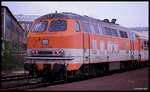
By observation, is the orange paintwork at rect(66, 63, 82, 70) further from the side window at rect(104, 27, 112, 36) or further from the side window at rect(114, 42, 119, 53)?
the side window at rect(114, 42, 119, 53)

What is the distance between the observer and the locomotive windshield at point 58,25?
1073cm

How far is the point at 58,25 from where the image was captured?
1084cm

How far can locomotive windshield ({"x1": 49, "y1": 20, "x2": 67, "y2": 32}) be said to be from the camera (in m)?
10.7

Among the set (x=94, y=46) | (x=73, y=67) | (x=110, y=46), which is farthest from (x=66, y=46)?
(x=110, y=46)

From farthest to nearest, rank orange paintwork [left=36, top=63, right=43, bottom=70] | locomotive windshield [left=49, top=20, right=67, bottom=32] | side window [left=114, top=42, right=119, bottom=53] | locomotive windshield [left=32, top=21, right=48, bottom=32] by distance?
side window [left=114, top=42, right=119, bottom=53]
locomotive windshield [left=32, top=21, right=48, bottom=32]
locomotive windshield [left=49, top=20, right=67, bottom=32]
orange paintwork [left=36, top=63, right=43, bottom=70]

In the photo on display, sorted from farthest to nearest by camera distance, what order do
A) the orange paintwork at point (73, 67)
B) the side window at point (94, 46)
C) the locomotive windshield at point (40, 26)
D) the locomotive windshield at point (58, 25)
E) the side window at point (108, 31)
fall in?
the side window at point (108, 31) < the side window at point (94, 46) < the locomotive windshield at point (40, 26) < the locomotive windshield at point (58, 25) < the orange paintwork at point (73, 67)

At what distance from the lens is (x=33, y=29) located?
37.8 feet

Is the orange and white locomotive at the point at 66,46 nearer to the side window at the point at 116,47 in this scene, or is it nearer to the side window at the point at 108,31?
the side window at the point at 108,31

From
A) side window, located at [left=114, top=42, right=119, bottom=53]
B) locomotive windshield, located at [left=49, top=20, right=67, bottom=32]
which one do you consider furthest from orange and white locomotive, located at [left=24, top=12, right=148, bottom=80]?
side window, located at [left=114, top=42, right=119, bottom=53]

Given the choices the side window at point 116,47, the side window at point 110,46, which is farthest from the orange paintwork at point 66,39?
the side window at point 116,47

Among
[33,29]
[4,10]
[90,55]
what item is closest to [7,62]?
[33,29]

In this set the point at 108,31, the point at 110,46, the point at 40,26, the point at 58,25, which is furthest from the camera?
the point at 108,31

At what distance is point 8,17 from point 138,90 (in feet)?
80.9

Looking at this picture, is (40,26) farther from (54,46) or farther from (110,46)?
(110,46)
